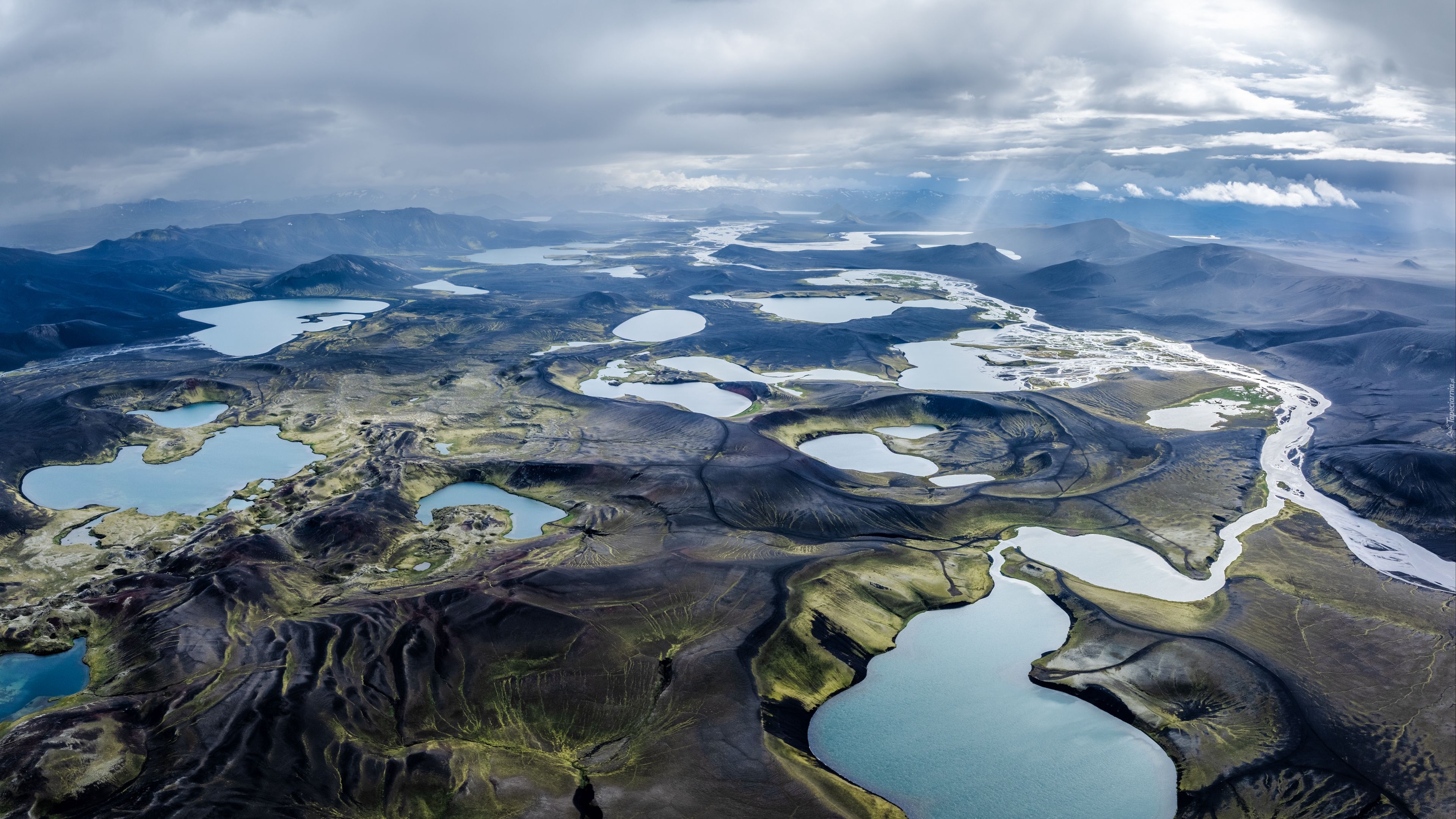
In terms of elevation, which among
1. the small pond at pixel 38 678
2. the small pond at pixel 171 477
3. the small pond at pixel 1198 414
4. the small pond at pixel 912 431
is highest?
the small pond at pixel 171 477

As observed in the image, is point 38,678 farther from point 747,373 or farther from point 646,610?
point 747,373

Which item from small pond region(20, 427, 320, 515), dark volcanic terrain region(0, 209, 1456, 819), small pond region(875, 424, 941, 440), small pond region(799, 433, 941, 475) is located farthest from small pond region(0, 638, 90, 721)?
small pond region(875, 424, 941, 440)

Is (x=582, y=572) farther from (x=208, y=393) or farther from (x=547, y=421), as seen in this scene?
(x=208, y=393)

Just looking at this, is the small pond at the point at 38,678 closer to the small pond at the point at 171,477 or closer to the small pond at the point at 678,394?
the small pond at the point at 171,477

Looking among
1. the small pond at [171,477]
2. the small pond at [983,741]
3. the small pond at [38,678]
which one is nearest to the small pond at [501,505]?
the small pond at [171,477]

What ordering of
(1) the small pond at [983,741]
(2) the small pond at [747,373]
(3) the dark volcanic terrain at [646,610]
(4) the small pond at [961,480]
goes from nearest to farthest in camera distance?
(3) the dark volcanic terrain at [646,610] → (1) the small pond at [983,741] → (4) the small pond at [961,480] → (2) the small pond at [747,373]
